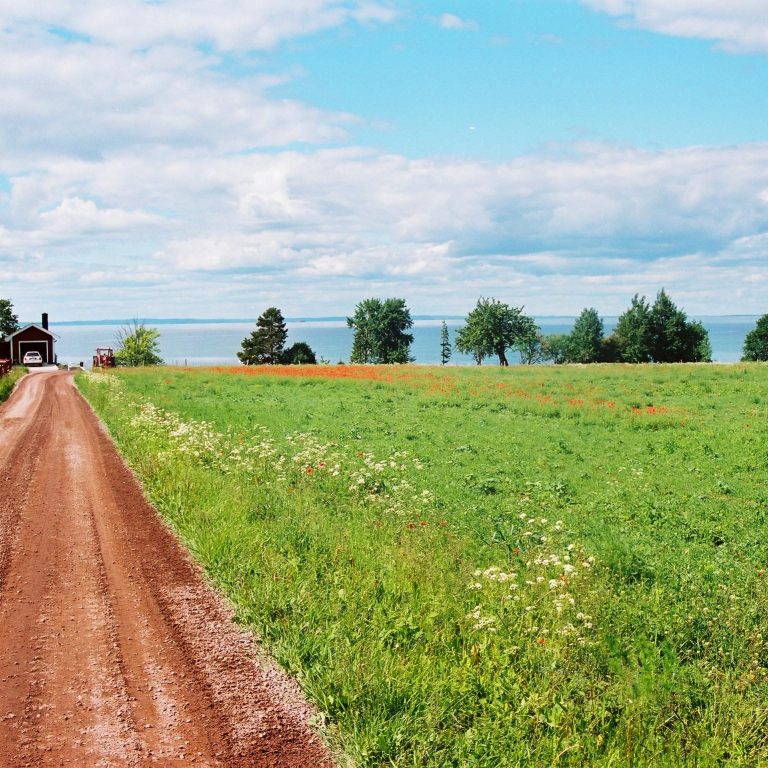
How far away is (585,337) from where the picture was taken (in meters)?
135

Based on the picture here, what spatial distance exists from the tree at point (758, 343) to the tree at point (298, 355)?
76.5 m

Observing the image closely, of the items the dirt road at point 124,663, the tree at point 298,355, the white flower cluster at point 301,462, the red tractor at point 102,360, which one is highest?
the tree at point 298,355

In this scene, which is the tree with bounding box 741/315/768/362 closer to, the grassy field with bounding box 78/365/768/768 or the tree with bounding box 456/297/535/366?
the tree with bounding box 456/297/535/366

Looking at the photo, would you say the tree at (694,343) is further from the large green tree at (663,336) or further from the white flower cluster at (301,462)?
the white flower cluster at (301,462)

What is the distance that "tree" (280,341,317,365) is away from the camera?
385 ft

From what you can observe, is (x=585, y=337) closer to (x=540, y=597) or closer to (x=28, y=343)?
(x=28, y=343)

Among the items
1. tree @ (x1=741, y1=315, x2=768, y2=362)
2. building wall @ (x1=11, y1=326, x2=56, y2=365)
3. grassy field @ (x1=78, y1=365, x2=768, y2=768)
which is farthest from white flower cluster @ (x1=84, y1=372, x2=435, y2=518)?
tree @ (x1=741, y1=315, x2=768, y2=362)

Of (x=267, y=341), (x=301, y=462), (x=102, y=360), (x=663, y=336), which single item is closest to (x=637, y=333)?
(x=663, y=336)

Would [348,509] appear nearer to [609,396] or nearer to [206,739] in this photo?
[206,739]

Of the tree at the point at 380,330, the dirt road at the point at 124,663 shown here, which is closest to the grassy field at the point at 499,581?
the dirt road at the point at 124,663

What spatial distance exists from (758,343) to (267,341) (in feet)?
287

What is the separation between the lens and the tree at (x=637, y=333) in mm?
105688

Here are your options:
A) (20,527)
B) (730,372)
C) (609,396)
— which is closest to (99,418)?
(20,527)

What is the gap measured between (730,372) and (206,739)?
47.5 m
